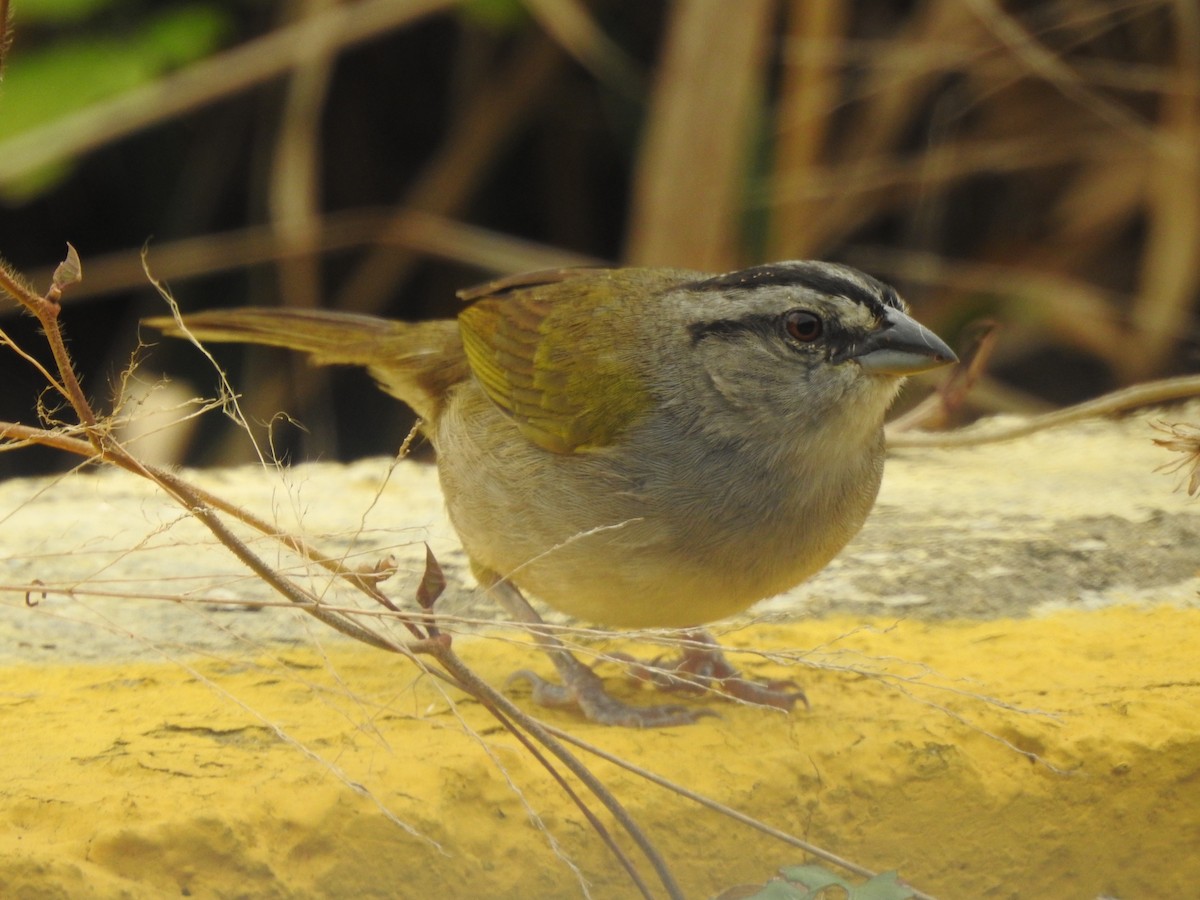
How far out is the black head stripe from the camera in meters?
3.03

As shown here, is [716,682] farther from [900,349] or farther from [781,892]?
[900,349]

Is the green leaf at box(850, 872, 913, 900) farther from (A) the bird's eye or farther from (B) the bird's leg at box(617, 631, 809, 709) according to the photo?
(A) the bird's eye

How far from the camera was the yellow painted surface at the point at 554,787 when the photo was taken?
95.7 inches

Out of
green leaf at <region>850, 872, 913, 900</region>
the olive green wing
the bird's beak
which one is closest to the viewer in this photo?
green leaf at <region>850, 872, 913, 900</region>

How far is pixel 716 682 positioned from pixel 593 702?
0.40 meters

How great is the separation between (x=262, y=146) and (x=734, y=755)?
16.2 feet

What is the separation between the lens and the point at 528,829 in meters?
2.56

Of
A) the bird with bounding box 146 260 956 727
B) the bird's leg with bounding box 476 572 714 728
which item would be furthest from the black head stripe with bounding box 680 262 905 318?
the bird's leg with bounding box 476 572 714 728

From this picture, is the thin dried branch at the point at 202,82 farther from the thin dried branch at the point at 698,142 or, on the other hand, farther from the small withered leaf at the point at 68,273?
the small withered leaf at the point at 68,273

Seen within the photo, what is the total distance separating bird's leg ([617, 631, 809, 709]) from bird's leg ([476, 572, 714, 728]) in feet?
0.21

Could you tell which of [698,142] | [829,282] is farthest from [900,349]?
[698,142]

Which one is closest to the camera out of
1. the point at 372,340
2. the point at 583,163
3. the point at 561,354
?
the point at 561,354

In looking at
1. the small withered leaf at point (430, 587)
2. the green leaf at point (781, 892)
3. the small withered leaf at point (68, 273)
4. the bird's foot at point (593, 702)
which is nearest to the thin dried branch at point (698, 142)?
the bird's foot at point (593, 702)

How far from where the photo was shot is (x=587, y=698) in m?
3.21
